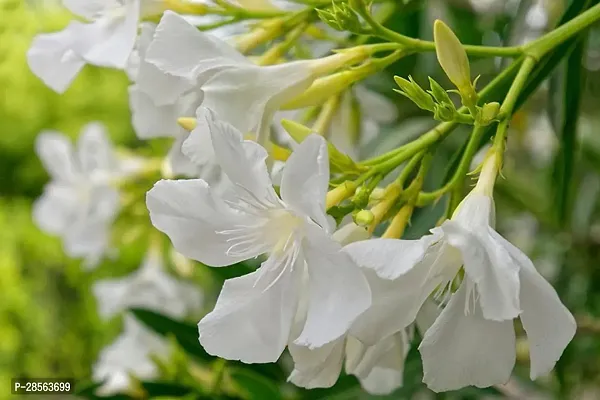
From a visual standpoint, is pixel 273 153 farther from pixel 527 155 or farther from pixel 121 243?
pixel 527 155

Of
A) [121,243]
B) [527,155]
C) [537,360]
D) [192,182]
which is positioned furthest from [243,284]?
[527,155]

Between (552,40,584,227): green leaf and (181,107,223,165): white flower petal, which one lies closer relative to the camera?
(181,107,223,165): white flower petal

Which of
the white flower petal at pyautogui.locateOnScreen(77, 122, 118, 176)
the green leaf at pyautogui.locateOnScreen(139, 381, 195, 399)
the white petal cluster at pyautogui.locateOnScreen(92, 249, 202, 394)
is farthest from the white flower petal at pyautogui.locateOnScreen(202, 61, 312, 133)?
the white flower petal at pyautogui.locateOnScreen(77, 122, 118, 176)

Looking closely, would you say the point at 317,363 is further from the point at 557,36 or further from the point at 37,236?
the point at 37,236

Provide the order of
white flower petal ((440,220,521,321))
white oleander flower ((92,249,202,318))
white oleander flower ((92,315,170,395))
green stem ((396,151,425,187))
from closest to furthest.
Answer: white flower petal ((440,220,521,321)) < green stem ((396,151,425,187)) < white oleander flower ((92,315,170,395)) < white oleander flower ((92,249,202,318))

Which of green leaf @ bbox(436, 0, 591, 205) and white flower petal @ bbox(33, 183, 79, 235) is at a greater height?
green leaf @ bbox(436, 0, 591, 205)

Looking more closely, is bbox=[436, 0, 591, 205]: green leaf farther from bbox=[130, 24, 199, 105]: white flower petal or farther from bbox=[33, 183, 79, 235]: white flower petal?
bbox=[33, 183, 79, 235]: white flower petal
